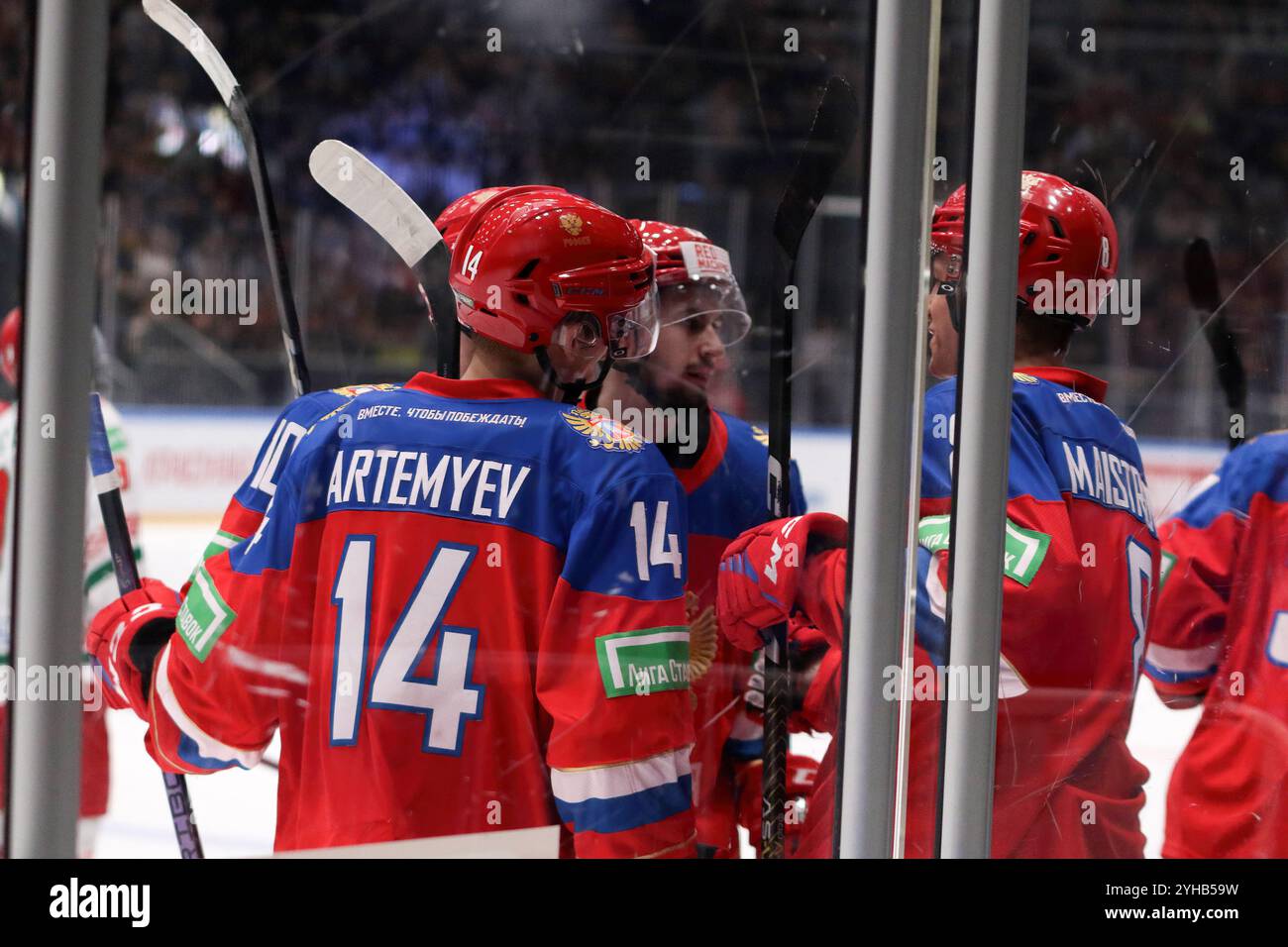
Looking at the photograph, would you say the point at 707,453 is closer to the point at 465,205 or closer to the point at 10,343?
the point at 465,205

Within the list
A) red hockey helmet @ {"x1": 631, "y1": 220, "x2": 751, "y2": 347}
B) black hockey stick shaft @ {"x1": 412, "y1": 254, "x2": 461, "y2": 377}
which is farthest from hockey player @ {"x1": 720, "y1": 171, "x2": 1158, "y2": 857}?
black hockey stick shaft @ {"x1": 412, "y1": 254, "x2": 461, "y2": 377}

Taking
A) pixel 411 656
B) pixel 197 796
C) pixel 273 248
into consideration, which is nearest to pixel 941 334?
pixel 411 656

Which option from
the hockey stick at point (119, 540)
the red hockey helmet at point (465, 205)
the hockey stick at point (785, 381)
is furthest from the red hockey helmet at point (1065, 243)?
the hockey stick at point (119, 540)

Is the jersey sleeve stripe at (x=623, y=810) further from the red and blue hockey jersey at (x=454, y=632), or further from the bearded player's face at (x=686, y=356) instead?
the bearded player's face at (x=686, y=356)

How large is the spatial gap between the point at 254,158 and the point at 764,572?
841 mm

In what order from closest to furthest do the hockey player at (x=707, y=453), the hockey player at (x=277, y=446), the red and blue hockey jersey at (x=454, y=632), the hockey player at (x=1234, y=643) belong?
the red and blue hockey jersey at (x=454, y=632) < the hockey player at (x=277, y=446) < the hockey player at (x=707, y=453) < the hockey player at (x=1234, y=643)

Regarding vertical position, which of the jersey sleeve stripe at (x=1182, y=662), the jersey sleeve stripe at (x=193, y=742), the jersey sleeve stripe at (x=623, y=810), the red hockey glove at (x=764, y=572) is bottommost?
the jersey sleeve stripe at (x=623, y=810)

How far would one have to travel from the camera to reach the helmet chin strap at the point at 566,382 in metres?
1.48

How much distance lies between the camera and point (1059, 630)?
5.20 ft

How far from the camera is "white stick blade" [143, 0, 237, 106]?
1474 mm

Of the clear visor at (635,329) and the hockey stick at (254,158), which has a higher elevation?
the hockey stick at (254,158)

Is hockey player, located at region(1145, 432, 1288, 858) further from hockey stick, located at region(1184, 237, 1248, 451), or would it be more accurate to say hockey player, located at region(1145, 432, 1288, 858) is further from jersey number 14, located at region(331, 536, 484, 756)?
jersey number 14, located at region(331, 536, 484, 756)

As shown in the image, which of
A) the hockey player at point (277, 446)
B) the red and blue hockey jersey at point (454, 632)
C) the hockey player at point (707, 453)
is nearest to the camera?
the red and blue hockey jersey at point (454, 632)

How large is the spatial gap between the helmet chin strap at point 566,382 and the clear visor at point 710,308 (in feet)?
0.69
